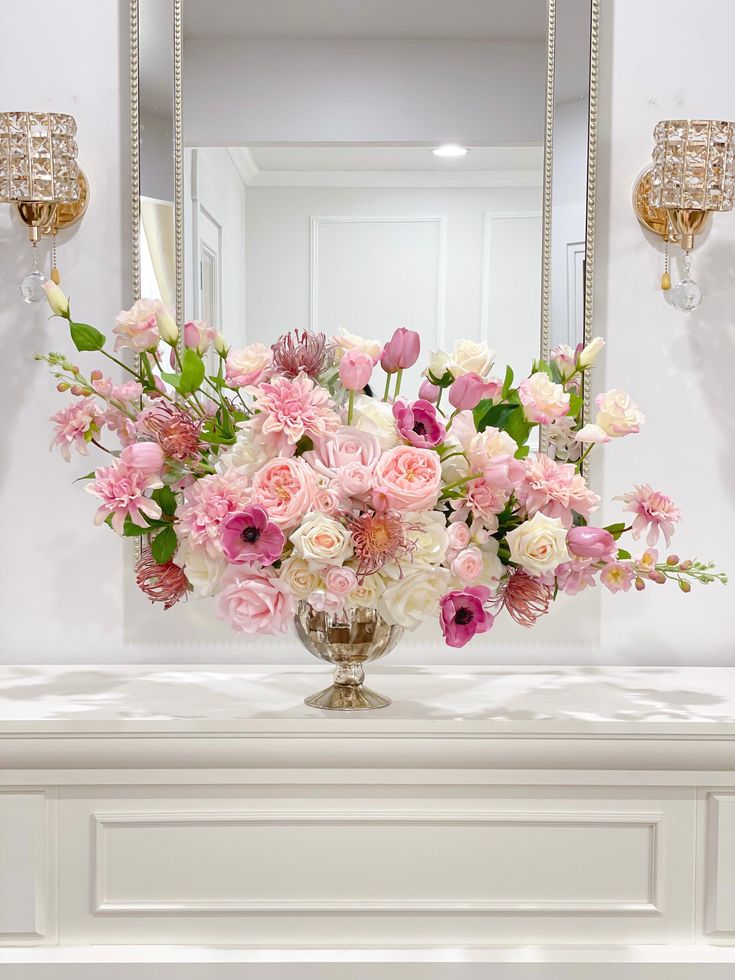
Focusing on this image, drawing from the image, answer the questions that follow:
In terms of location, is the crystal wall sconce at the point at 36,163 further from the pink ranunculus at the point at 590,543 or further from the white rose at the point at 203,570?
the pink ranunculus at the point at 590,543

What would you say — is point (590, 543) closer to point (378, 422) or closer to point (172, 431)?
point (378, 422)

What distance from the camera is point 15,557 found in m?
1.54

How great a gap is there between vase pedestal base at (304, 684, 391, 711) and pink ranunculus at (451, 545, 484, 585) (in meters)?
0.24

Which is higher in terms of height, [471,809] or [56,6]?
[56,6]

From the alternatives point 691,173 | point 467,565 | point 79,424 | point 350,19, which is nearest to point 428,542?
point 467,565

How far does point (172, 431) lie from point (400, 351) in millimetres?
273

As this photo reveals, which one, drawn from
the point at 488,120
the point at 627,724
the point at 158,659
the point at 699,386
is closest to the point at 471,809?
the point at 627,724

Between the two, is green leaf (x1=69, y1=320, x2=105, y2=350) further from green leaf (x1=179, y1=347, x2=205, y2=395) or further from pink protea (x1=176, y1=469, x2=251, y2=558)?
pink protea (x1=176, y1=469, x2=251, y2=558)

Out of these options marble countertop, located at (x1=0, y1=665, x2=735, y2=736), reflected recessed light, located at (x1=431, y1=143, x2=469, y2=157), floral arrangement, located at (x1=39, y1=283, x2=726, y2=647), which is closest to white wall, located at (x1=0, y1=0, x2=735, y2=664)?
marble countertop, located at (x1=0, y1=665, x2=735, y2=736)

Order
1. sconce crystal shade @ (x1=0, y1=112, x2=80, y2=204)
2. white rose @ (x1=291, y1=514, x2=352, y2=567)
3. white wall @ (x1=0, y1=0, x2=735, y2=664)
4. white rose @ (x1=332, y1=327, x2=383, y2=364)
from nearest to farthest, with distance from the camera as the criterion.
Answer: white rose @ (x1=291, y1=514, x2=352, y2=567) → white rose @ (x1=332, y1=327, x2=383, y2=364) → sconce crystal shade @ (x1=0, y1=112, x2=80, y2=204) → white wall @ (x1=0, y1=0, x2=735, y2=664)

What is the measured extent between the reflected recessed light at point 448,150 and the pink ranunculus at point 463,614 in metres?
0.70

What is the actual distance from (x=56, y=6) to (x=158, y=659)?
975 millimetres

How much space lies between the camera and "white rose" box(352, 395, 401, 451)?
1126 mm

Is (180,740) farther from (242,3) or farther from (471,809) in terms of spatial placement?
(242,3)
